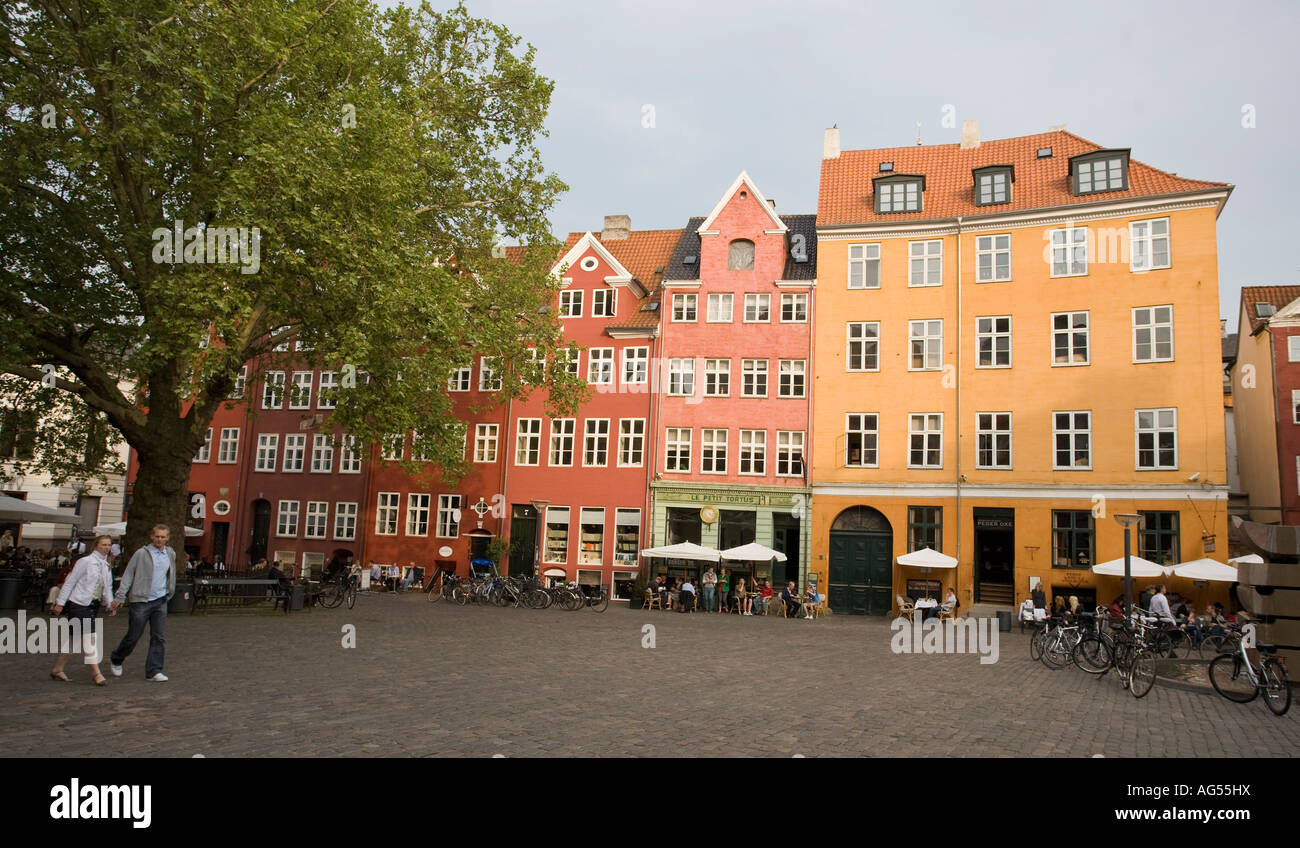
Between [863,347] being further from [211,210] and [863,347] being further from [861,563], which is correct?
[211,210]

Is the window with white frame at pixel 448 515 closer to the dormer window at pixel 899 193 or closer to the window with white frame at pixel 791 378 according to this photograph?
the window with white frame at pixel 791 378

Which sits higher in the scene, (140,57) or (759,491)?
(140,57)

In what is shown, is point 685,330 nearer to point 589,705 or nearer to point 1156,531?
point 1156,531

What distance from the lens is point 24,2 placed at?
1886 centimetres

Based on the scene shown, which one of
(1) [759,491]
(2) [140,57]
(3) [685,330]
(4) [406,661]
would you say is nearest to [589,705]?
(4) [406,661]

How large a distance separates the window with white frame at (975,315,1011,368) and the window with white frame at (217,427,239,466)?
34.9 meters

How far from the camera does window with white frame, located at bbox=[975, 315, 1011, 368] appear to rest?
3266 centimetres

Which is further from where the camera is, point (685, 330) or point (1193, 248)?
point (685, 330)

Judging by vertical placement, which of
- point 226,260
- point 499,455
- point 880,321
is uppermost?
point 880,321

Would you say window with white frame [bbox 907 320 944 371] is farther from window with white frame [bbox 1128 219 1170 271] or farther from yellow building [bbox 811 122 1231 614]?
window with white frame [bbox 1128 219 1170 271]

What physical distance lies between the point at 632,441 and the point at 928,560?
42.7 feet

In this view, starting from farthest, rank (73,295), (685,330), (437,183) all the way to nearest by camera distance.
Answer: (685,330) → (437,183) → (73,295)

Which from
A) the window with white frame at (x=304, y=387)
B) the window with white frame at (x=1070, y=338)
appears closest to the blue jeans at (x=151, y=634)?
Result: the window with white frame at (x=1070, y=338)

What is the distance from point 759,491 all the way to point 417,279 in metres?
17.7
